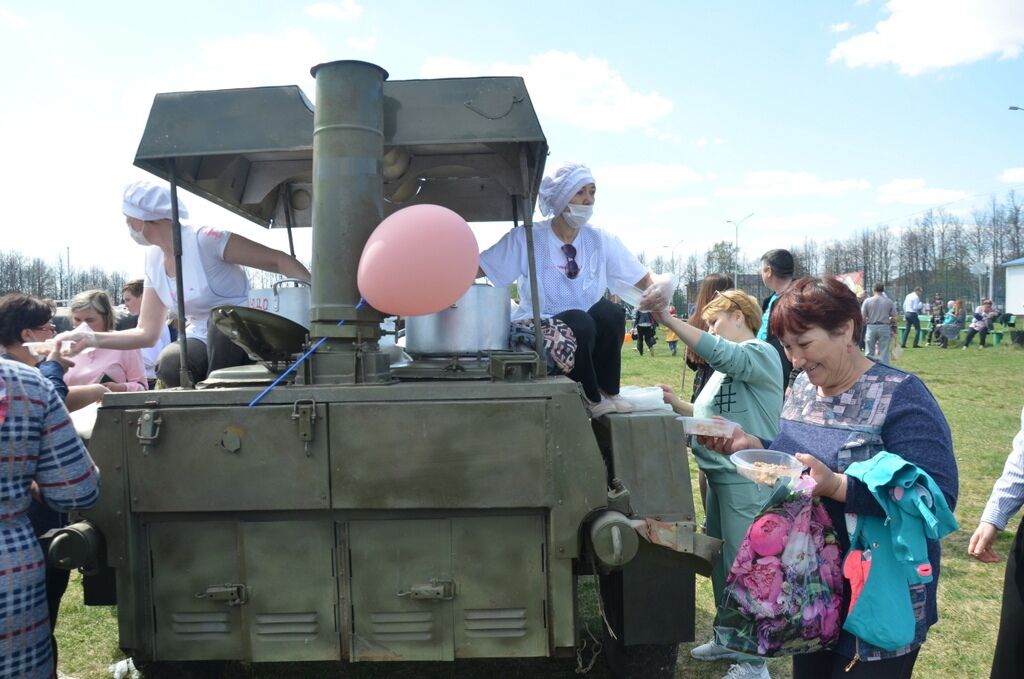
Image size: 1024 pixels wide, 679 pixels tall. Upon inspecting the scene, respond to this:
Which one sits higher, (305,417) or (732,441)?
(305,417)

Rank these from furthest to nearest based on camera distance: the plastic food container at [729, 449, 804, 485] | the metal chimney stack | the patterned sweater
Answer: the metal chimney stack
the plastic food container at [729, 449, 804, 485]
the patterned sweater

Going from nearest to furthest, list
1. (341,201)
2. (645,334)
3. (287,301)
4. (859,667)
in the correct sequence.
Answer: (859,667), (341,201), (287,301), (645,334)

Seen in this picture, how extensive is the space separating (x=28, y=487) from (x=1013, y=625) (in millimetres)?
3366

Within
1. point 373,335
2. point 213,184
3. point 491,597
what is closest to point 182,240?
point 213,184

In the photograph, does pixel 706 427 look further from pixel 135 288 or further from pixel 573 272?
pixel 135 288

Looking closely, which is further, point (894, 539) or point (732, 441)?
point (732, 441)

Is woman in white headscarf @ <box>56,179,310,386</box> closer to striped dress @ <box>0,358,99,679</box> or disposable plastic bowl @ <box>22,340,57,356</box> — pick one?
disposable plastic bowl @ <box>22,340,57,356</box>

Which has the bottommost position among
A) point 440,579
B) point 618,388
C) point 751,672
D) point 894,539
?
point 751,672

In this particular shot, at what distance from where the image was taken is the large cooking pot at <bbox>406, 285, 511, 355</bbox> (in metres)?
3.63

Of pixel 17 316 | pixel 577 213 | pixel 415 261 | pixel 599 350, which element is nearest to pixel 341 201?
pixel 415 261

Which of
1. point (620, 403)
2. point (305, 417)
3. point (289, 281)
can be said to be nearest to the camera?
point (305, 417)

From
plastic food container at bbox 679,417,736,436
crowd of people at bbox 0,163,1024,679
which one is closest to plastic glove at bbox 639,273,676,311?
crowd of people at bbox 0,163,1024,679

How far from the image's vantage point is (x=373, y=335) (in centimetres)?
316

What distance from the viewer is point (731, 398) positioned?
13.1 feet
